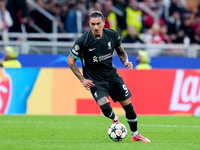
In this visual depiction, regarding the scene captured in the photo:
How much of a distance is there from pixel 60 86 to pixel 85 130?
14.0 ft

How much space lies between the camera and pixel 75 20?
19.9 m

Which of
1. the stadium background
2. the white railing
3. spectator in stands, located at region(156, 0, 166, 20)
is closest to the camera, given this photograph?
the stadium background

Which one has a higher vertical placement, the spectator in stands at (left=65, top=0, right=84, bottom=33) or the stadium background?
the spectator in stands at (left=65, top=0, right=84, bottom=33)

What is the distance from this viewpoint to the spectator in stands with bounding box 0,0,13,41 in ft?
61.3

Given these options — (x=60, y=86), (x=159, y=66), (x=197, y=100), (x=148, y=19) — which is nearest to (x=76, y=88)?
(x=60, y=86)

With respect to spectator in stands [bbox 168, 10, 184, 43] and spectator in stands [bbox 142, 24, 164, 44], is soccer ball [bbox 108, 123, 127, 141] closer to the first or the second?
spectator in stands [bbox 142, 24, 164, 44]

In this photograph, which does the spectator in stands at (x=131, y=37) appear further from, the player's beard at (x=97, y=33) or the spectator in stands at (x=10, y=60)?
the player's beard at (x=97, y=33)

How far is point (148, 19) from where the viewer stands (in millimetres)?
22109

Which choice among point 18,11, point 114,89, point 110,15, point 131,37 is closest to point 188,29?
point 131,37

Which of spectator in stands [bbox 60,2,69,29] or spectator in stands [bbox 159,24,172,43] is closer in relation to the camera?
spectator in stands [bbox 60,2,69,29]

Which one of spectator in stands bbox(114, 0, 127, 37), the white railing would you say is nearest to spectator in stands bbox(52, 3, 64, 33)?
the white railing

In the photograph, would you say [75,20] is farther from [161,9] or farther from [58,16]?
[161,9]

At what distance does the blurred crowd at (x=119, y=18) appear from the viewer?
19562 mm

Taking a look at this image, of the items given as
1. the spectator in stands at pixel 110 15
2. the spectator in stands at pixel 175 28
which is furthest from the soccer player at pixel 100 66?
the spectator in stands at pixel 175 28
